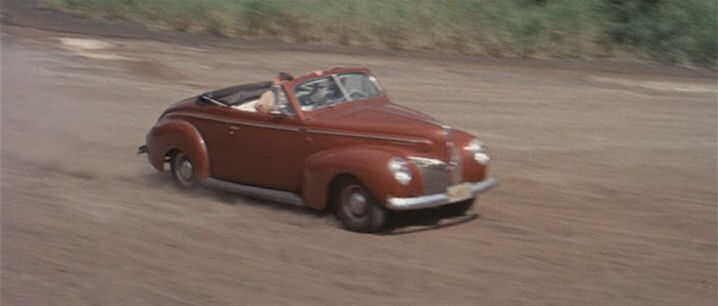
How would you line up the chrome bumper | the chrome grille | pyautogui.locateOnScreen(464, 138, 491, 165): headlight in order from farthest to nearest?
pyautogui.locateOnScreen(464, 138, 491, 165): headlight, the chrome grille, the chrome bumper

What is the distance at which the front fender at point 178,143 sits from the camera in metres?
11.9

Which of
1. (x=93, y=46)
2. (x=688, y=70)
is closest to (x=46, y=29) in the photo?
(x=93, y=46)

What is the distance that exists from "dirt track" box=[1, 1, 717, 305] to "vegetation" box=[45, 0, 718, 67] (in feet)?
11.7

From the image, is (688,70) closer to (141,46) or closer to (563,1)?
(563,1)

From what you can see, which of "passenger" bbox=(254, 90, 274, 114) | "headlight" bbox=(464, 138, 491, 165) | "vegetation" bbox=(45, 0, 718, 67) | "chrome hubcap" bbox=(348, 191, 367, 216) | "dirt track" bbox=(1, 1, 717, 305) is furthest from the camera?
"vegetation" bbox=(45, 0, 718, 67)

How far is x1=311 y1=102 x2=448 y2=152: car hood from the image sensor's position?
10211 mm

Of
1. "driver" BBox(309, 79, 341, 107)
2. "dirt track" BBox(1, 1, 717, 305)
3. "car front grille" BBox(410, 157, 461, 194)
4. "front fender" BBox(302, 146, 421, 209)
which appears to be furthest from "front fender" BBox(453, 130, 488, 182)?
"driver" BBox(309, 79, 341, 107)

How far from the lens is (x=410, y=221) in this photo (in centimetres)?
1079

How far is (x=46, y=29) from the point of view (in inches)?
1064

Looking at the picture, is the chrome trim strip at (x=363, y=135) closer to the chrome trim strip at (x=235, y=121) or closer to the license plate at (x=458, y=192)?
the chrome trim strip at (x=235, y=121)

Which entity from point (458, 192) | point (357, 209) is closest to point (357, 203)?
point (357, 209)

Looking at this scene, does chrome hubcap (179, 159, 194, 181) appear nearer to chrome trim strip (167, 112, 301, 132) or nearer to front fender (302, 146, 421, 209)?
chrome trim strip (167, 112, 301, 132)

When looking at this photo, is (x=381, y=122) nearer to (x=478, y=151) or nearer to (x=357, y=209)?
(x=357, y=209)

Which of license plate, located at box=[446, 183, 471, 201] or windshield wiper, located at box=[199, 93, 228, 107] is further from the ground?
windshield wiper, located at box=[199, 93, 228, 107]
